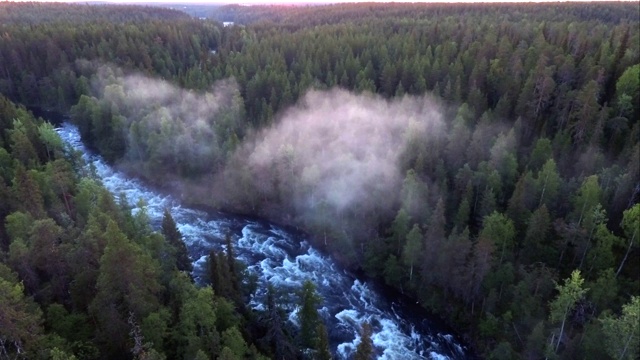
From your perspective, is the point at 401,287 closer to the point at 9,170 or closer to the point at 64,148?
the point at 9,170

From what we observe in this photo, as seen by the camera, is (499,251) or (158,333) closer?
(158,333)

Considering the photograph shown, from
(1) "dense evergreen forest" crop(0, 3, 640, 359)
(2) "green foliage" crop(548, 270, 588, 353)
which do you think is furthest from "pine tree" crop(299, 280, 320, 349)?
(2) "green foliage" crop(548, 270, 588, 353)

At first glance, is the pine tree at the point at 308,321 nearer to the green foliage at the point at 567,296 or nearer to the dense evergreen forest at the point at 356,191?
the dense evergreen forest at the point at 356,191

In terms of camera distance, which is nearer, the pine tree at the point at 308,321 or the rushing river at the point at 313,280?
the pine tree at the point at 308,321

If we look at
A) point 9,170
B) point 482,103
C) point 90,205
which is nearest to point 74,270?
point 90,205

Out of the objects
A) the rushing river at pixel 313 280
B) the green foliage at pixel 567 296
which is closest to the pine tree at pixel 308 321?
the rushing river at pixel 313 280

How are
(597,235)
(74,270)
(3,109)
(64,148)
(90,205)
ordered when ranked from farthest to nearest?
(3,109)
(64,148)
(90,205)
(597,235)
(74,270)

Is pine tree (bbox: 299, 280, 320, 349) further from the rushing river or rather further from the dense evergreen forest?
the rushing river
